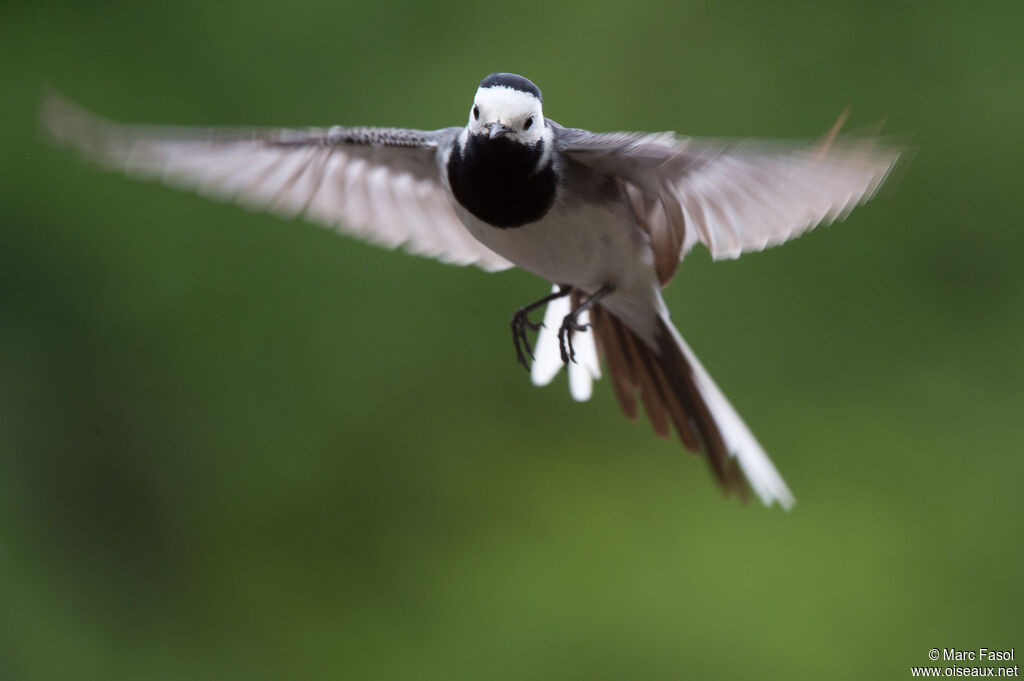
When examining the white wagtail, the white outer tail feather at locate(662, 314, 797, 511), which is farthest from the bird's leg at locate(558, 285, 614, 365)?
the white outer tail feather at locate(662, 314, 797, 511)

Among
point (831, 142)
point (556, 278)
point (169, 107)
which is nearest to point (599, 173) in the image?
point (556, 278)

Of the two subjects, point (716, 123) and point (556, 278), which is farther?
point (716, 123)

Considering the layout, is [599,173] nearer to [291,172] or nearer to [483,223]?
[483,223]

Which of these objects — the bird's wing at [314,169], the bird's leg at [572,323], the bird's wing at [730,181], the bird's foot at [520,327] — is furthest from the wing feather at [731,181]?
the bird's wing at [314,169]

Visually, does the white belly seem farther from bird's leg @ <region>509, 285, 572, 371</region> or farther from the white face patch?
the white face patch

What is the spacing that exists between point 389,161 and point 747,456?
33.7 inches

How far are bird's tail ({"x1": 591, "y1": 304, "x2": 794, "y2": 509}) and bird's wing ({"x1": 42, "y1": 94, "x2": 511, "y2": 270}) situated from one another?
278 millimetres

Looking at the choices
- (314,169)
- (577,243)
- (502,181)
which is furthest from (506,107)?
(314,169)

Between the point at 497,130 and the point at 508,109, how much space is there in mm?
35

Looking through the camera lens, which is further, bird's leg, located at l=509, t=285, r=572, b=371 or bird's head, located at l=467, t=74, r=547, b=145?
bird's leg, located at l=509, t=285, r=572, b=371

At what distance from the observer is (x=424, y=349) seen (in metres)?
3.83

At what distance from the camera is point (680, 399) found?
7.79 ft

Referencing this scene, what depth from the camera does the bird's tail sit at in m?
2.32

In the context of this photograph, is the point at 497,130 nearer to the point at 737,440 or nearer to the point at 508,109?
the point at 508,109
